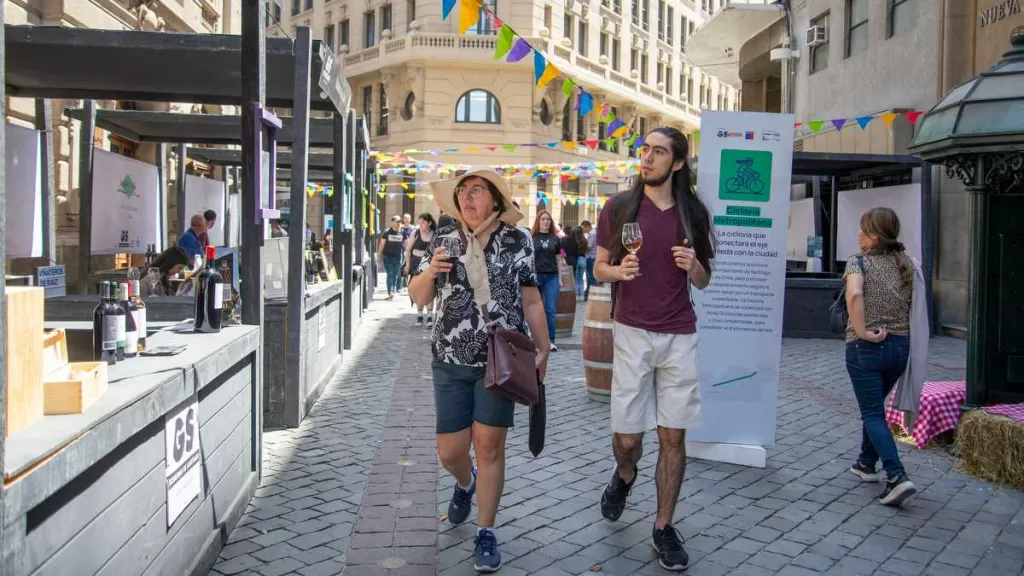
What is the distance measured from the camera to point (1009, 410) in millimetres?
6188

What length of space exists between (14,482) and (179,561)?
5.31 ft

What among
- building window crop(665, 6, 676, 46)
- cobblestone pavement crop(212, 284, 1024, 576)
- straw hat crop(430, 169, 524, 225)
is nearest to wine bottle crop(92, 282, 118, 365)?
cobblestone pavement crop(212, 284, 1024, 576)

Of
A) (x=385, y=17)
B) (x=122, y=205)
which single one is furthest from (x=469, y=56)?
(x=122, y=205)

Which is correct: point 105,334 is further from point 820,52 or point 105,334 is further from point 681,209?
point 820,52

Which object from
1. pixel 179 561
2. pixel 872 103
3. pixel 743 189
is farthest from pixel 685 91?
pixel 179 561

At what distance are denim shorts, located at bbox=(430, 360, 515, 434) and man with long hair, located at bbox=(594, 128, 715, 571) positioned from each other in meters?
0.67

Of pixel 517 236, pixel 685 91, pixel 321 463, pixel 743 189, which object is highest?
pixel 685 91

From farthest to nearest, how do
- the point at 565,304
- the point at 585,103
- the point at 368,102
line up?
the point at 368,102 < the point at 585,103 < the point at 565,304

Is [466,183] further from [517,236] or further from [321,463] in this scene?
[321,463]

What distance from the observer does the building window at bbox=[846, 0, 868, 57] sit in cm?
1722

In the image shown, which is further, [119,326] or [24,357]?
[119,326]

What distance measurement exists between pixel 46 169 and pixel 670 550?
7.96 metres

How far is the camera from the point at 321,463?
5973 mm

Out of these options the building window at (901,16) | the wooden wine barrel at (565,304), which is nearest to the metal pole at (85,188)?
the wooden wine barrel at (565,304)
